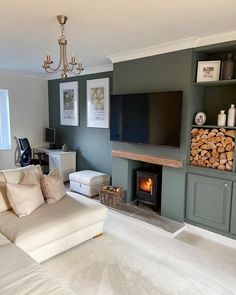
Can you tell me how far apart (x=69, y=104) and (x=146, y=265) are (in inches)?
154

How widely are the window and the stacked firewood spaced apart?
164 inches

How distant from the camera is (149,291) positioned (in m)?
2.04

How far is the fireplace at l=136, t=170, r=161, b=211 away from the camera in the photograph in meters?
3.60

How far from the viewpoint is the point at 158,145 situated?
327 cm

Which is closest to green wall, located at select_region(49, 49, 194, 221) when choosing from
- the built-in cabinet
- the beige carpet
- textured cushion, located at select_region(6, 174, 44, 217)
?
the built-in cabinet

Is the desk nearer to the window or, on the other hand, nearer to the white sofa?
the window

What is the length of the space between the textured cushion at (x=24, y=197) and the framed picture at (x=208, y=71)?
2.45 meters

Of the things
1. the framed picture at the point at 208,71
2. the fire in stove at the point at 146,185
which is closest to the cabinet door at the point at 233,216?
the fire in stove at the point at 146,185

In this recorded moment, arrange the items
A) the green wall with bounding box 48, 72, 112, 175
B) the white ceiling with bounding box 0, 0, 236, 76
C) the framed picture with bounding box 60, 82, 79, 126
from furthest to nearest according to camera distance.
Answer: the framed picture with bounding box 60, 82, 79, 126 < the green wall with bounding box 48, 72, 112, 175 < the white ceiling with bounding box 0, 0, 236, 76

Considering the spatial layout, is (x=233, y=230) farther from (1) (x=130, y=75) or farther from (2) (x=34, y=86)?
(2) (x=34, y=86)

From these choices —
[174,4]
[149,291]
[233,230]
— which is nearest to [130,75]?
[174,4]

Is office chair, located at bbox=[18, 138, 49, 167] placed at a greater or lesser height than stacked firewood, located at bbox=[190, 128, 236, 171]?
lesser

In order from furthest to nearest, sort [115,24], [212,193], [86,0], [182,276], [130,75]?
[130,75] → [212,193] → [115,24] → [182,276] → [86,0]

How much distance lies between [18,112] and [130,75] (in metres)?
3.10
